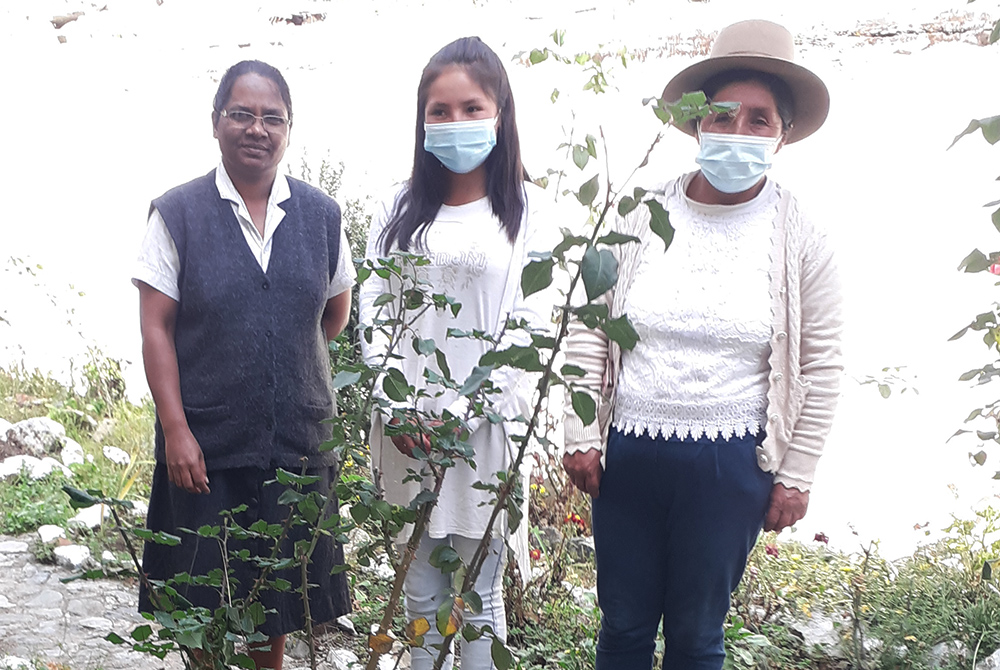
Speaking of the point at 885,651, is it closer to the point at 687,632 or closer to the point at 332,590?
the point at 687,632

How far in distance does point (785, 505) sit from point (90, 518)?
10.4 feet

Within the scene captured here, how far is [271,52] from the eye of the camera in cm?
605

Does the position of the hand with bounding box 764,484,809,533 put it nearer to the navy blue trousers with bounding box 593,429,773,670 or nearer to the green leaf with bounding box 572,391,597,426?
the navy blue trousers with bounding box 593,429,773,670

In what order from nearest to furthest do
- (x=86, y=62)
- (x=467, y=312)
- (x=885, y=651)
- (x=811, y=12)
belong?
(x=467, y=312) < (x=885, y=651) < (x=811, y=12) < (x=86, y=62)

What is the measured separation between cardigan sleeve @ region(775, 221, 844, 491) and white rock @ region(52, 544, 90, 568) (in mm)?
2868

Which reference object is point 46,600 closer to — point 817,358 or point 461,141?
point 461,141

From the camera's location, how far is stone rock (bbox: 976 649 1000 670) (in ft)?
8.88

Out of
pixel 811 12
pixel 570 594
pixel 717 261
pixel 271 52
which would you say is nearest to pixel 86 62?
pixel 271 52

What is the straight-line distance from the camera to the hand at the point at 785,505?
6.59 ft

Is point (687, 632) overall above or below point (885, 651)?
above

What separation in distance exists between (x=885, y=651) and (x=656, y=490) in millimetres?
1331

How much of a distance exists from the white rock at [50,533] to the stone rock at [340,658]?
1.51 m

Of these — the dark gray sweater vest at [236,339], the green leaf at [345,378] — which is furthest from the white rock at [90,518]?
the green leaf at [345,378]

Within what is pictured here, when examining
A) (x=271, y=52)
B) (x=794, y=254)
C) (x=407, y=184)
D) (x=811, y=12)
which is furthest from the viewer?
(x=271, y=52)
